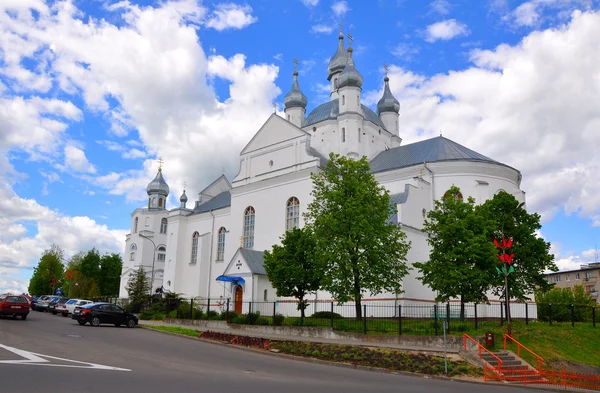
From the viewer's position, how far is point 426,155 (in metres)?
39.4

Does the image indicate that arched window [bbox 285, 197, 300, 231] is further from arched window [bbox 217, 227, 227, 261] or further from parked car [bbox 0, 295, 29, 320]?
parked car [bbox 0, 295, 29, 320]

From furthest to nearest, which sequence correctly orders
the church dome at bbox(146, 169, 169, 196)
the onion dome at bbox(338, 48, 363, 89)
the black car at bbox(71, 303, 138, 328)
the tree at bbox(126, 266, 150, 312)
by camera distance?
the church dome at bbox(146, 169, 169, 196) < the onion dome at bbox(338, 48, 363, 89) < the tree at bbox(126, 266, 150, 312) < the black car at bbox(71, 303, 138, 328)

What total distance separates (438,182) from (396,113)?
16.6 meters

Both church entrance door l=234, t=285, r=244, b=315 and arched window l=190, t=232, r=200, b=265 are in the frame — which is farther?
arched window l=190, t=232, r=200, b=265

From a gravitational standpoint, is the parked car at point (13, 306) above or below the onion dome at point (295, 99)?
below

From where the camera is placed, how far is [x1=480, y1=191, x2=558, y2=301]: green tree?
95.6ft

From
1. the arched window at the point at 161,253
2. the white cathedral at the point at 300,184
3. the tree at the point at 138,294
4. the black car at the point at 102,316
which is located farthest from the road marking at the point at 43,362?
the arched window at the point at 161,253

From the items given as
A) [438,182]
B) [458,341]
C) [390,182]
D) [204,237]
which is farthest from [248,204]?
[458,341]

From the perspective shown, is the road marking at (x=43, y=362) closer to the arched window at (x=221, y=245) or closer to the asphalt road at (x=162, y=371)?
the asphalt road at (x=162, y=371)

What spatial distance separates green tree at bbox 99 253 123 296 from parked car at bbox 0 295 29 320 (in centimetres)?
Result: 5960

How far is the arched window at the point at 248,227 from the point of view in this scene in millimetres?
44656

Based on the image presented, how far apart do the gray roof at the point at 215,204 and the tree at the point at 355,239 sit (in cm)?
2563

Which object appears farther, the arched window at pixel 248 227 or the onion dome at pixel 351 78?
the onion dome at pixel 351 78

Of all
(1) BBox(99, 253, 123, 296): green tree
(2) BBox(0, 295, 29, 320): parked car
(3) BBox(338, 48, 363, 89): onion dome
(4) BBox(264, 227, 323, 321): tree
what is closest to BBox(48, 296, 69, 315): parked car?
(2) BBox(0, 295, 29, 320): parked car
